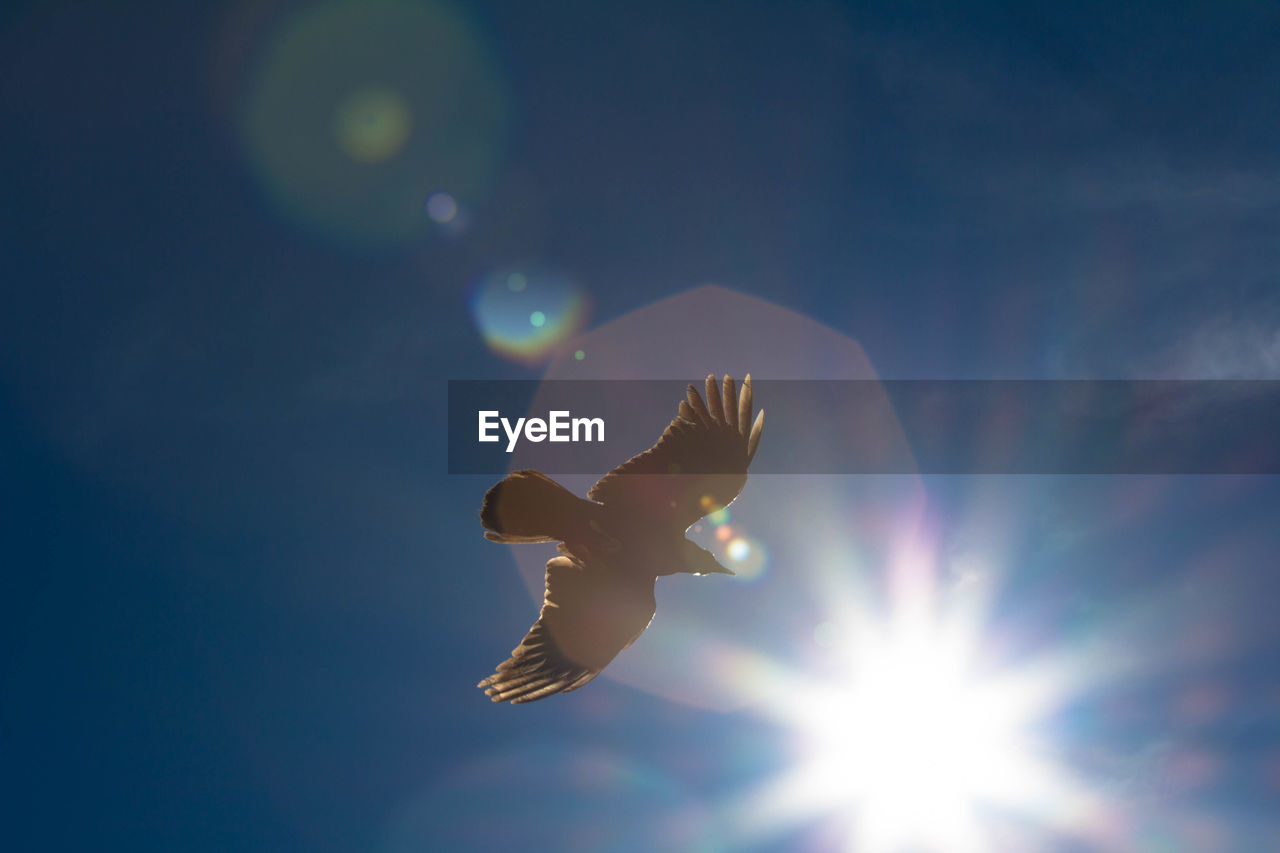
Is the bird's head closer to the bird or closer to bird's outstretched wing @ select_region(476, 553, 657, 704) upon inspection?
the bird

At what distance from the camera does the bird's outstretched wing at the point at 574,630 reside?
23.8ft

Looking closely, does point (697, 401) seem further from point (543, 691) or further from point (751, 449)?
point (543, 691)

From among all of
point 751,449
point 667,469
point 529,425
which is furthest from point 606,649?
point 529,425

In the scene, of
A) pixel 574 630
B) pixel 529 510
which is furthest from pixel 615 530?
pixel 574 630

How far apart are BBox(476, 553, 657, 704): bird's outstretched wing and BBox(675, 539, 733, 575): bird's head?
1.48ft

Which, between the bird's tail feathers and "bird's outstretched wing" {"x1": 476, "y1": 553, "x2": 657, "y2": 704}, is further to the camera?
"bird's outstretched wing" {"x1": 476, "y1": 553, "x2": 657, "y2": 704}

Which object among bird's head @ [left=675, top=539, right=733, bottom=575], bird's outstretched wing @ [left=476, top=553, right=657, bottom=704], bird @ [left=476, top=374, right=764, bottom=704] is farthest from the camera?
bird's head @ [left=675, top=539, right=733, bottom=575]

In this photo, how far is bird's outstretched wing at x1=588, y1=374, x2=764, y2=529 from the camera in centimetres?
693

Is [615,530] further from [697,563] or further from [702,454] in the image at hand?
[702,454]

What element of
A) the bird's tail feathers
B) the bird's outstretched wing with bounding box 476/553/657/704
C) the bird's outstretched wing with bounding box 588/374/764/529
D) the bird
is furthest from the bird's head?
the bird's tail feathers

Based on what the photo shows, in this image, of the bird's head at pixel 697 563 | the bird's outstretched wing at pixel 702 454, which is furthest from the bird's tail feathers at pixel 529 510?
the bird's head at pixel 697 563

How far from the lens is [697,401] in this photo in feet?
22.9

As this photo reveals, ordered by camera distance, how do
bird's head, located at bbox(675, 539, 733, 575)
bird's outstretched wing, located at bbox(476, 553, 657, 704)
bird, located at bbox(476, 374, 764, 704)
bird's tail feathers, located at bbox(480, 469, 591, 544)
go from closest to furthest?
1. bird's tail feathers, located at bbox(480, 469, 591, 544)
2. bird, located at bbox(476, 374, 764, 704)
3. bird's outstretched wing, located at bbox(476, 553, 657, 704)
4. bird's head, located at bbox(675, 539, 733, 575)

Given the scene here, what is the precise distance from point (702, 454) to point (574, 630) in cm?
248
